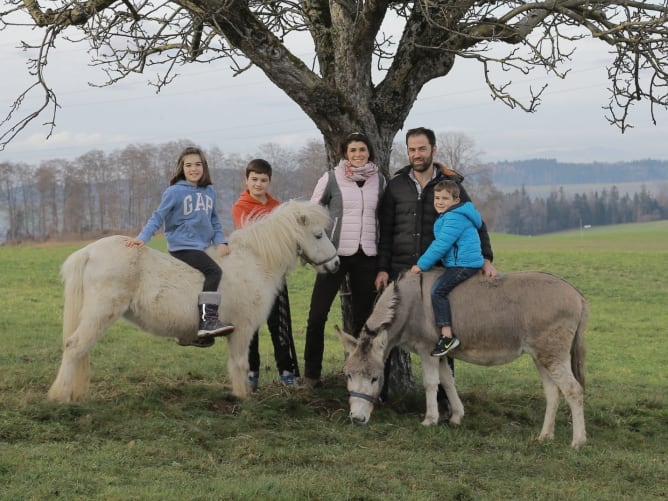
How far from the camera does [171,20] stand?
7840 millimetres

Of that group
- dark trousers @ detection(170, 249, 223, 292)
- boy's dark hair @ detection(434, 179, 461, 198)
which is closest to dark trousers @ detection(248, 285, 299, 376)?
dark trousers @ detection(170, 249, 223, 292)

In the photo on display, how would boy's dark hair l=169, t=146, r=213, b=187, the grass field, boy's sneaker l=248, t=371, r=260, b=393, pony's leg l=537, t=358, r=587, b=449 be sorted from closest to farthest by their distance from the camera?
the grass field < pony's leg l=537, t=358, r=587, b=449 < boy's dark hair l=169, t=146, r=213, b=187 < boy's sneaker l=248, t=371, r=260, b=393

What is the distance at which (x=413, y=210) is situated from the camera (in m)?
6.64

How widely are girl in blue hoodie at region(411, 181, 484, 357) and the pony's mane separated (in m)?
1.13

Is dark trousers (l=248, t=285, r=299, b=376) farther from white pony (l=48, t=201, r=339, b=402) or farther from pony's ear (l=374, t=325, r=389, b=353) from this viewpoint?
pony's ear (l=374, t=325, r=389, b=353)

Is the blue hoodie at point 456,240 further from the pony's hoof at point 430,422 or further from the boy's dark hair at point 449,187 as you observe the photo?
the pony's hoof at point 430,422

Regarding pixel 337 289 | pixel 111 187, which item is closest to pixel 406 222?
pixel 337 289

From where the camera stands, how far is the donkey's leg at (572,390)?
630 cm

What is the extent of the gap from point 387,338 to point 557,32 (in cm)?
355

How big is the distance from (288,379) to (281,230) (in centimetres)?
165

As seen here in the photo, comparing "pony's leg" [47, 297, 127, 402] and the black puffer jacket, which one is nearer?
"pony's leg" [47, 297, 127, 402]

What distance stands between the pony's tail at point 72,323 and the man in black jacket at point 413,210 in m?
2.74

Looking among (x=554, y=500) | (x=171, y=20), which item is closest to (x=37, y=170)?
(x=171, y=20)

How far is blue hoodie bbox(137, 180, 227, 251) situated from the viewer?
265 inches
